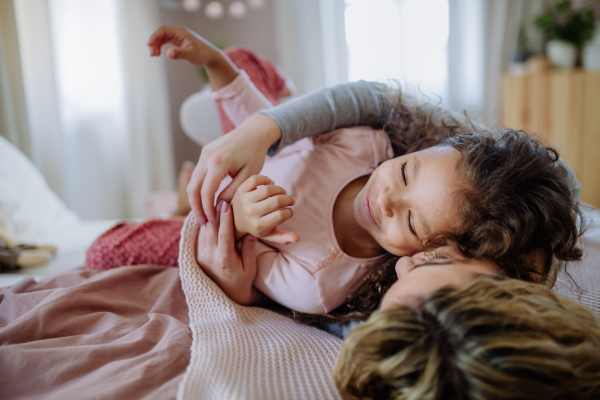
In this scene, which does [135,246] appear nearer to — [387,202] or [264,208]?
[264,208]

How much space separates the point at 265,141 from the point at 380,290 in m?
0.35

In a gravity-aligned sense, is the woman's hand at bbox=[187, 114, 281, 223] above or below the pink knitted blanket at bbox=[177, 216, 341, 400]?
above

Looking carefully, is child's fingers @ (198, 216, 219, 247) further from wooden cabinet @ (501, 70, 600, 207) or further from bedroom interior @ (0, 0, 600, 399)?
wooden cabinet @ (501, 70, 600, 207)

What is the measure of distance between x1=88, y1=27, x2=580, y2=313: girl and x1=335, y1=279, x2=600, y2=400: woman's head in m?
Result: 0.19

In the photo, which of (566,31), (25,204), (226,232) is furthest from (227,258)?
(566,31)

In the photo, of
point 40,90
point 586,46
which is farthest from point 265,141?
point 586,46

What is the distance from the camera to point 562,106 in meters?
2.42

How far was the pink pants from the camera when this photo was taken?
2.82ft

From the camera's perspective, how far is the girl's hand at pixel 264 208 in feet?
2.05

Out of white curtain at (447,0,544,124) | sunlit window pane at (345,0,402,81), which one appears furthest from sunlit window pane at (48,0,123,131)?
white curtain at (447,0,544,124)

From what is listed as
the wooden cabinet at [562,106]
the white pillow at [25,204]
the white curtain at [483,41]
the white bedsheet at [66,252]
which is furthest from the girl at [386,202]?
the white curtain at [483,41]

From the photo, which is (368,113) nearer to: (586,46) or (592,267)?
(592,267)

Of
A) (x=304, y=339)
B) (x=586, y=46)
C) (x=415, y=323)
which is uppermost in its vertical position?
(x=586, y=46)

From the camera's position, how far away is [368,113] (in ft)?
3.20
